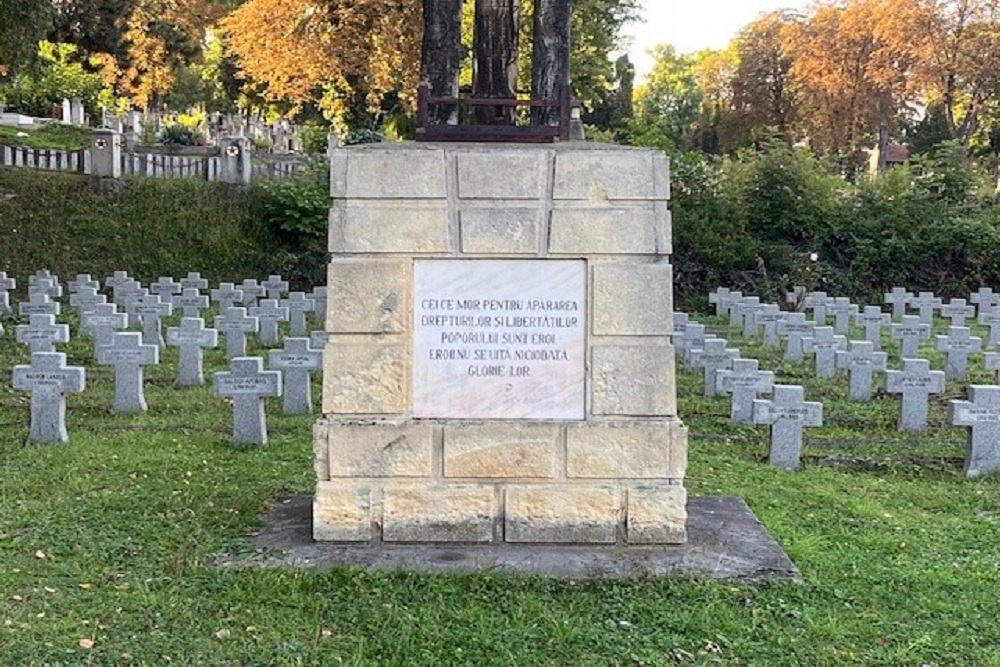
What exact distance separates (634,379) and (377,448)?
4.20ft

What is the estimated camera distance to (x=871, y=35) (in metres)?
35.8

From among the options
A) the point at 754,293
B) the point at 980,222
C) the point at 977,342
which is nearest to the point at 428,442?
the point at 977,342

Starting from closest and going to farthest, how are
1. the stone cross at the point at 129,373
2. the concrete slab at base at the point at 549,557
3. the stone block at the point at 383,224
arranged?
the concrete slab at base at the point at 549,557, the stone block at the point at 383,224, the stone cross at the point at 129,373

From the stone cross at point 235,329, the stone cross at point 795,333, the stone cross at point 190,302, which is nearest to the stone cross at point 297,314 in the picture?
the stone cross at point 190,302

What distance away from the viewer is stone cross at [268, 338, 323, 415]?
365 inches

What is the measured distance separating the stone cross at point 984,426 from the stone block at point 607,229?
386cm

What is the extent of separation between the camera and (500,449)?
5.25 meters

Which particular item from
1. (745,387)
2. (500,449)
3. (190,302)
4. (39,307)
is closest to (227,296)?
(190,302)

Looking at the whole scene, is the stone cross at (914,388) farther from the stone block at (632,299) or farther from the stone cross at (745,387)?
the stone block at (632,299)

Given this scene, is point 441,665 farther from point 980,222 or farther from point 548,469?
point 980,222

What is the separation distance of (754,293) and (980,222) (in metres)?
5.50

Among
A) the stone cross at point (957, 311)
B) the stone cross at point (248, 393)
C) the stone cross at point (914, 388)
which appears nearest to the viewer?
the stone cross at point (248, 393)

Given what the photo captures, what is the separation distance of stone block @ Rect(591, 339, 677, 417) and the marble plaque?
0.29 ft

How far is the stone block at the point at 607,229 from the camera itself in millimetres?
5152
